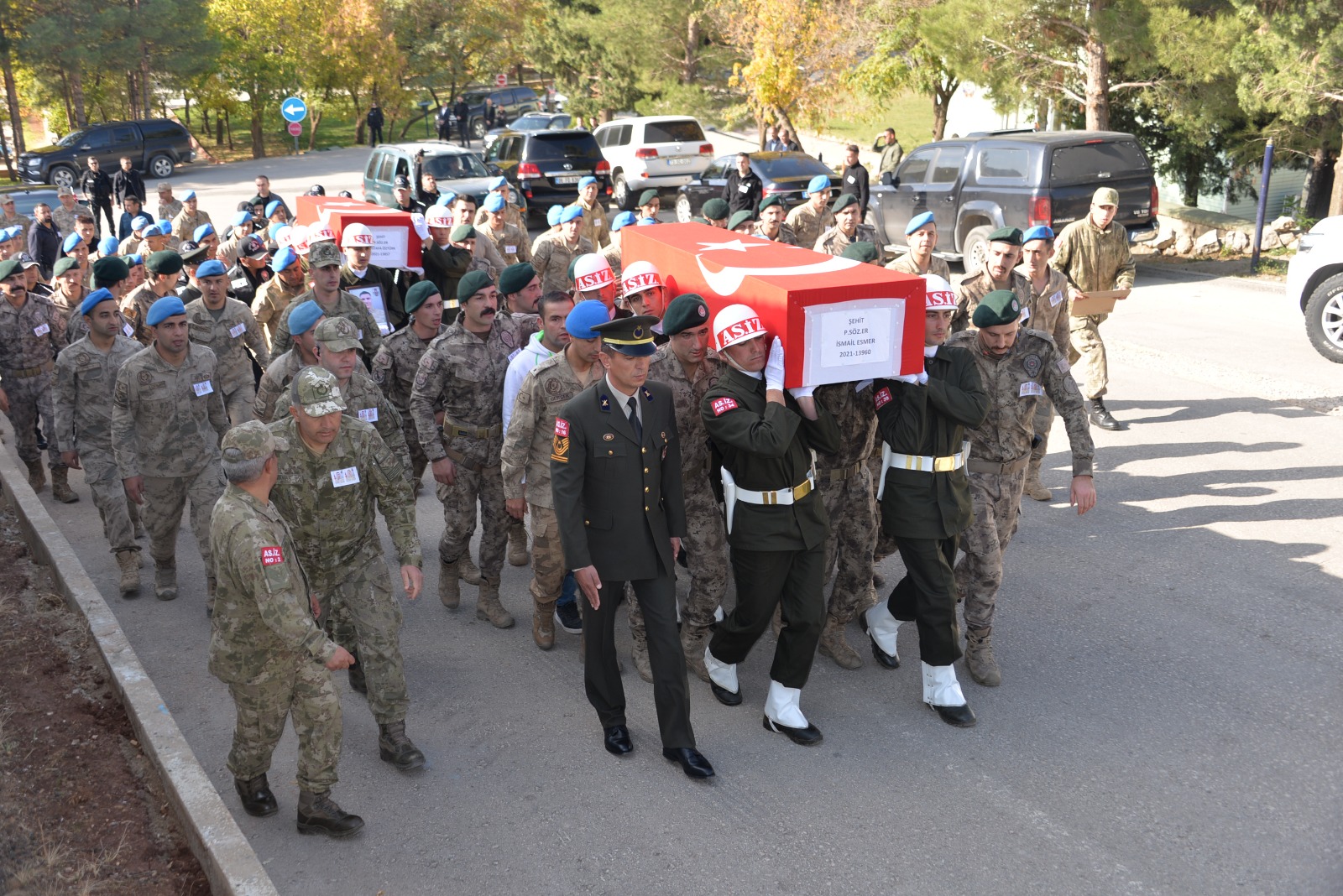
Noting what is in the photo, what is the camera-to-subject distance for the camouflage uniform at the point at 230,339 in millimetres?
7977

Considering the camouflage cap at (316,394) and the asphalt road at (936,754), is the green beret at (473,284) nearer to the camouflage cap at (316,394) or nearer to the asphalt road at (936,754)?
the asphalt road at (936,754)

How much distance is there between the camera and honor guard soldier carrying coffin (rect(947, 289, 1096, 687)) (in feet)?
18.6

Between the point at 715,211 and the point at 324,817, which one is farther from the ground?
the point at 715,211

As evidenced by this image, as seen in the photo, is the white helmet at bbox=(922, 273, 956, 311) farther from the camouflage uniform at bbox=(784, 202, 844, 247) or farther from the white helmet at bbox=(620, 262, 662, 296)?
the camouflage uniform at bbox=(784, 202, 844, 247)

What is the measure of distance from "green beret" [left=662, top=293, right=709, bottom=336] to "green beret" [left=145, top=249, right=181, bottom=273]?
4.63 meters

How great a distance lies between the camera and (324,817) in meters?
4.61

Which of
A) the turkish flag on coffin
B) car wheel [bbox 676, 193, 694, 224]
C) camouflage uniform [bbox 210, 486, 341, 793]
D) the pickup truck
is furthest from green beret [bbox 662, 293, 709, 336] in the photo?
car wheel [bbox 676, 193, 694, 224]

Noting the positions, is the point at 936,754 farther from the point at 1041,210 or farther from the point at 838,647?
the point at 1041,210

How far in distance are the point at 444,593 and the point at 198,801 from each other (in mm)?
2459

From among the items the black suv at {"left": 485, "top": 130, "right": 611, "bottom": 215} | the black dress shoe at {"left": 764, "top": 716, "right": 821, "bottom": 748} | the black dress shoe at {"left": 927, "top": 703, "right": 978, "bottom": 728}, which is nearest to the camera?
the black dress shoe at {"left": 764, "top": 716, "right": 821, "bottom": 748}

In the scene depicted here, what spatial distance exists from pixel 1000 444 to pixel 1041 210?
955 cm

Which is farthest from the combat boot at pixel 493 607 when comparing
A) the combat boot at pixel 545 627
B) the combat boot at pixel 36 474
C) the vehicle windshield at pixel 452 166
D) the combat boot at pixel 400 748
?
the vehicle windshield at pixel 452 166

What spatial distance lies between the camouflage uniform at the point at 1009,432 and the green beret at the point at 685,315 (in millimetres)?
1349

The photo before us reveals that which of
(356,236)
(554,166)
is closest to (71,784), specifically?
(356,236)
